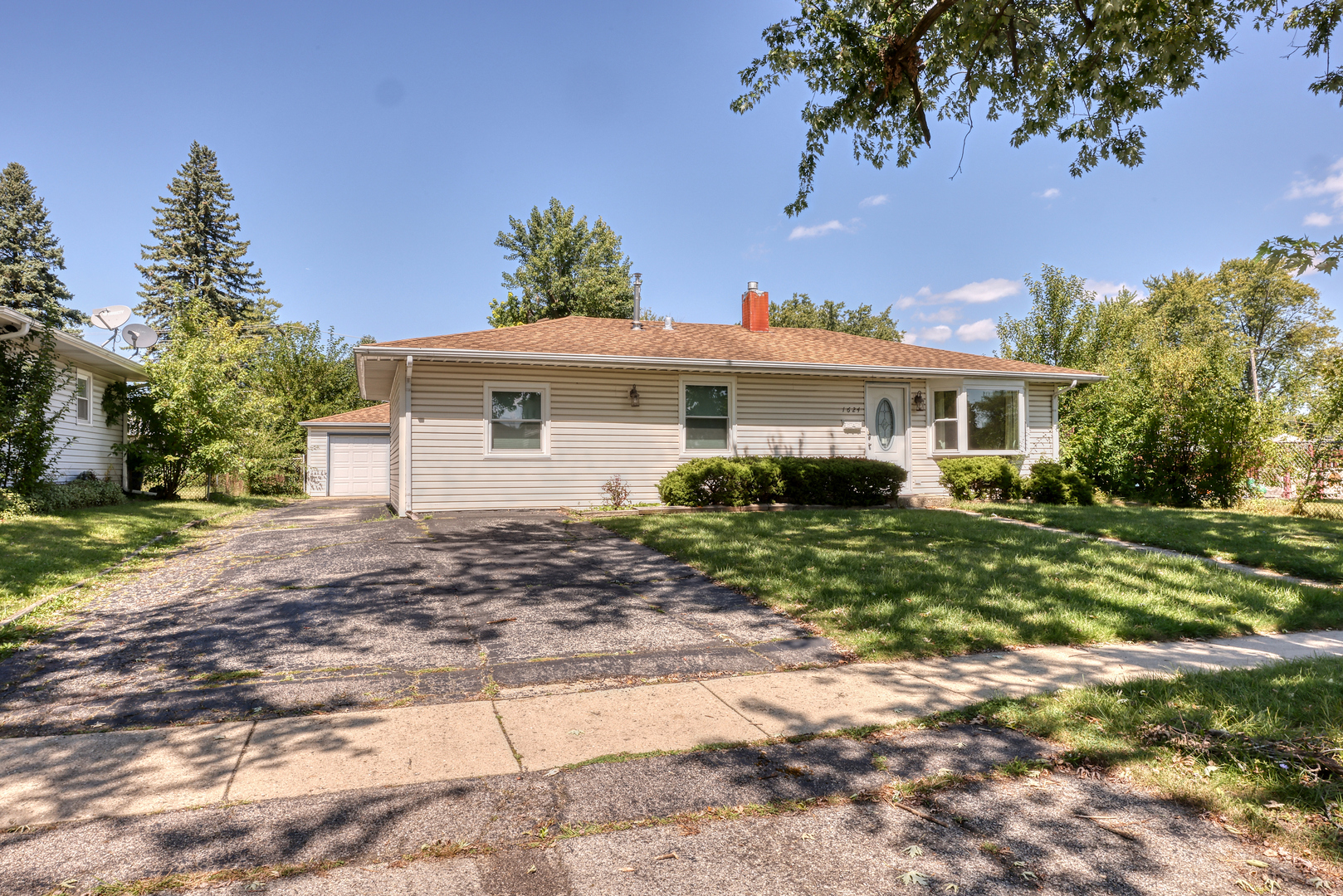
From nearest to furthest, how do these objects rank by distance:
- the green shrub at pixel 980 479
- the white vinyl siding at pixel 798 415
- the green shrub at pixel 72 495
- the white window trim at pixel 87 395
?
1. the green shrub at pixel 72 495
2. the white vinyl siding at pixel 798 415
3. the green shrub at pixel 980 479
4. the white window trim at pixel 87 395

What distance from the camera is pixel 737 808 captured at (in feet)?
7.72

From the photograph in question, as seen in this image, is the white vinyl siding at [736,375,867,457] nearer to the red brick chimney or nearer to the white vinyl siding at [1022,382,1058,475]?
the red brick chimney

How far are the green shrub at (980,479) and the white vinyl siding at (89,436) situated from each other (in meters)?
17.3

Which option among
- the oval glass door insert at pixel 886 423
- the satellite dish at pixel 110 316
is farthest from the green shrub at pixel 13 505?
the oval glass door insert at pixel 886 423

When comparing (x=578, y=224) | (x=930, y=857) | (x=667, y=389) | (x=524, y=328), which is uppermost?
(x=578, y=224)

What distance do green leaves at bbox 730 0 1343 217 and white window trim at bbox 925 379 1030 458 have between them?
754 cm

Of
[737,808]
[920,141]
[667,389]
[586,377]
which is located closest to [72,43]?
[586,377]

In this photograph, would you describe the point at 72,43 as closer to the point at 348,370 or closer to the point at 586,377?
the point at 586,377

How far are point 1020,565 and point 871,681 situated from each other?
363 cm

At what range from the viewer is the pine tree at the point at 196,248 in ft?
125

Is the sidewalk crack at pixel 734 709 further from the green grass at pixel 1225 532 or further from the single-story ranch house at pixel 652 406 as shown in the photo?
the single-story ranch house at pixel 652 406

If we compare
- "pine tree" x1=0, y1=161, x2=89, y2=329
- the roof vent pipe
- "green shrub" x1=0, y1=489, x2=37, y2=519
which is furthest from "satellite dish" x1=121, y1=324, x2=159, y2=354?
"pine tree" x1=0, y1=161, x2=89, y2=329

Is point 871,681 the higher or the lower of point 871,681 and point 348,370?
the lower

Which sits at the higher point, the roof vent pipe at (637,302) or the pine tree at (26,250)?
the pine tree at (26,250)
